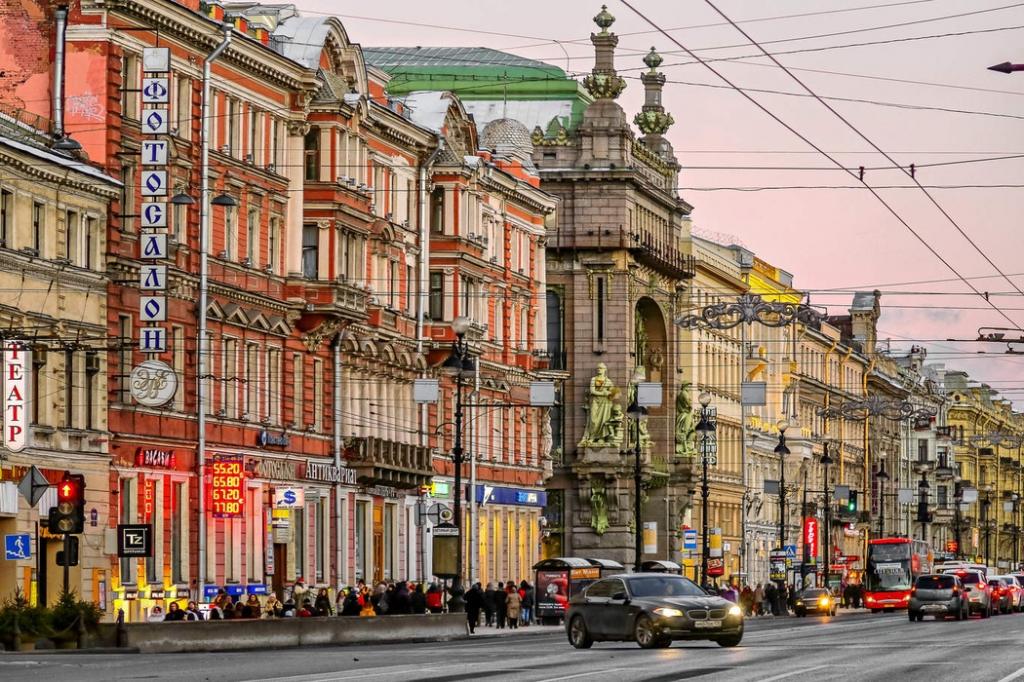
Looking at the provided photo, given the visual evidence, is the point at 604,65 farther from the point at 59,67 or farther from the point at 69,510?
the point at 69,510

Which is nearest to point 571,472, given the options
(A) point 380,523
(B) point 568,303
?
(B) point 568,303

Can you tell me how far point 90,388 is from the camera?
5872cm

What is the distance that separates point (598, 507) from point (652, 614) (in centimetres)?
6559

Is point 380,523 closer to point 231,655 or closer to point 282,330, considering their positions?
point 282,330

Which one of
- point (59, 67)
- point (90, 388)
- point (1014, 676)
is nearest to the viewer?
point (1014, 676)

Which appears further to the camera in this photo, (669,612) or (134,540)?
(134,540)

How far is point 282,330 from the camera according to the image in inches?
2778

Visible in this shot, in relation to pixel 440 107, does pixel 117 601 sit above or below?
below

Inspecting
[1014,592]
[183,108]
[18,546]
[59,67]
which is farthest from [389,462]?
[18,546]

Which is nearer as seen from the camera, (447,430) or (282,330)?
(282,330)

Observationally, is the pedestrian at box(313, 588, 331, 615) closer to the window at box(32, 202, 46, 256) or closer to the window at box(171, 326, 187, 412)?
the window at box(171, 326, 187, 412)

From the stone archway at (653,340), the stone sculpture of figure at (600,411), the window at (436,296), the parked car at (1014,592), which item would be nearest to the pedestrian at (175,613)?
the window at (436,296)

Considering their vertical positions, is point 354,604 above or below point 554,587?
above

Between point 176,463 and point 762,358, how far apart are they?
76.6 meters
